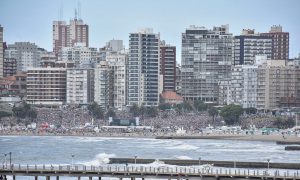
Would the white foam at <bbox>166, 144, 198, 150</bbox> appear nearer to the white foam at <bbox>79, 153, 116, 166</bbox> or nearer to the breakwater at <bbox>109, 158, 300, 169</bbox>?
the white foam at <bbox>79, 153, 116, 166</bbox>

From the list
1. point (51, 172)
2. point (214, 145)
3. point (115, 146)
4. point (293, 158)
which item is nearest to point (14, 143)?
point (115, 146)

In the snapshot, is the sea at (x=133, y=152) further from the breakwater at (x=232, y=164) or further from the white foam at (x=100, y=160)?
the breakwater at (x=232, y=164)

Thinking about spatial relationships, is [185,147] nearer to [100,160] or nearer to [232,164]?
[100,160]

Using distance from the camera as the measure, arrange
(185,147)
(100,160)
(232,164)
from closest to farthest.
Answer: (232,164), (100,160), (185,147)

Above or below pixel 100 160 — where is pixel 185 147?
below

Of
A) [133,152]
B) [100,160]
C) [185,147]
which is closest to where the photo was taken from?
[100,160]

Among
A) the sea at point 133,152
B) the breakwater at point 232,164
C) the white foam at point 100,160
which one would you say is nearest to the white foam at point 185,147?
the sea at point 133,152

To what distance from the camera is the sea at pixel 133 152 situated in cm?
15000

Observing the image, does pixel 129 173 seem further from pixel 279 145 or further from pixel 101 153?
pixel 279 145

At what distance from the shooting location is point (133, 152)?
167 m

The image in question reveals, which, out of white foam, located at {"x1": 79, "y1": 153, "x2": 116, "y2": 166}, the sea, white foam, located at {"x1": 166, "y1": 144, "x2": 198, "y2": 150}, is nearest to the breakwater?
white foam, located at {"x1": 79, "y1": 153, "x2": 116, "y2": 166}

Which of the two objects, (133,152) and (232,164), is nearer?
(232,164)

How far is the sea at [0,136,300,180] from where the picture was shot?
150000 millimetres

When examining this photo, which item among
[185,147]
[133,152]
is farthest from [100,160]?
[185,147]
